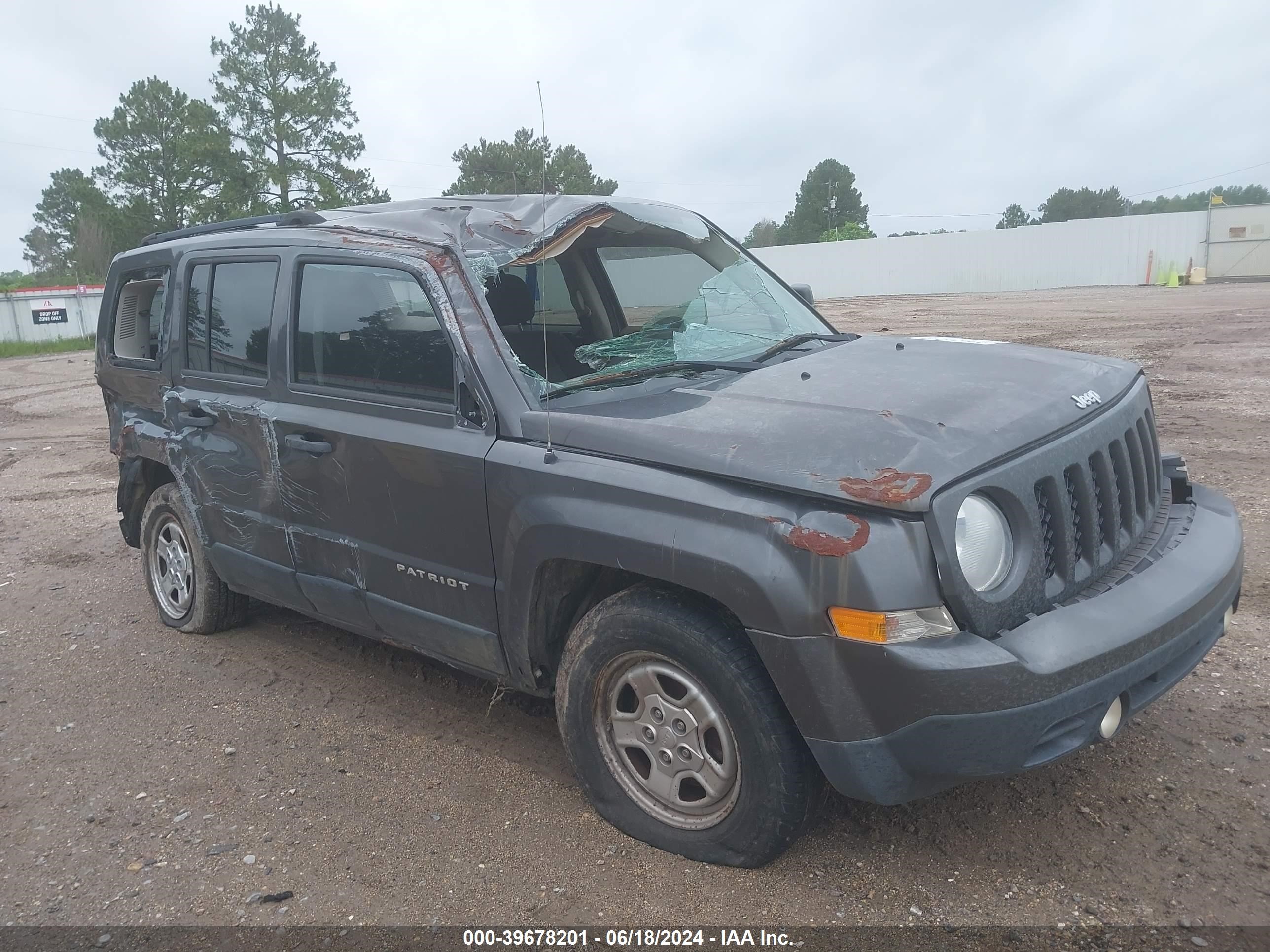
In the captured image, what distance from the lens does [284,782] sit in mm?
3576

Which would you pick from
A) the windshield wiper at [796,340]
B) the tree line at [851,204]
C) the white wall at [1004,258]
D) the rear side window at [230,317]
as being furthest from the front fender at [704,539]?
the tree line at [851,204]

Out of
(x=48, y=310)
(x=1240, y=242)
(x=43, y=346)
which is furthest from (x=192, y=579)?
(x=1240, y=242)

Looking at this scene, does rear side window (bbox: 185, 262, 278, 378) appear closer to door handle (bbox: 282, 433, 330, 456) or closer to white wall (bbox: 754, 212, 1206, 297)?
door handle (bbox: 282, 433, 330, 456)

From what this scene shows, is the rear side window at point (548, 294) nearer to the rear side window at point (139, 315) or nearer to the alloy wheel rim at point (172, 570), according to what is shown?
the rear side window at point (139, 315)

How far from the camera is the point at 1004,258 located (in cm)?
4622

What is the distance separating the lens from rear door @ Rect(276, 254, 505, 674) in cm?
330

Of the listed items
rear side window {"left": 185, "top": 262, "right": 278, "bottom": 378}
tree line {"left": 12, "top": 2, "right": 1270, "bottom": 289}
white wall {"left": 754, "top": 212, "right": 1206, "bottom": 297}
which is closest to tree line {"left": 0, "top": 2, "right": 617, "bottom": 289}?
tree line {"left": 12, "top": 2, "right": 1270, "bottom": 289}

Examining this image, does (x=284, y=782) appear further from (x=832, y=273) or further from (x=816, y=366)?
(x=832, y=273)

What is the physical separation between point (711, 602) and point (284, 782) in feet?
6.11

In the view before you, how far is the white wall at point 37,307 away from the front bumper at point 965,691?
34476mm

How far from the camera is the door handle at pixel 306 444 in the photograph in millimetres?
3691

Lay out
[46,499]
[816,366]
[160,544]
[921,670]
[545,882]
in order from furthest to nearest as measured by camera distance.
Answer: [46,499]
[160,544]
[816,366]
[545,882]
[921,670]

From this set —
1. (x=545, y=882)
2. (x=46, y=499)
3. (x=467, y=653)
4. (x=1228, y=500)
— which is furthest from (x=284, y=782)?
(x=46, y=499)

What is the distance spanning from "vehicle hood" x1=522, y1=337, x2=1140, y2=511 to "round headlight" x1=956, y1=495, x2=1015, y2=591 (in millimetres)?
110
